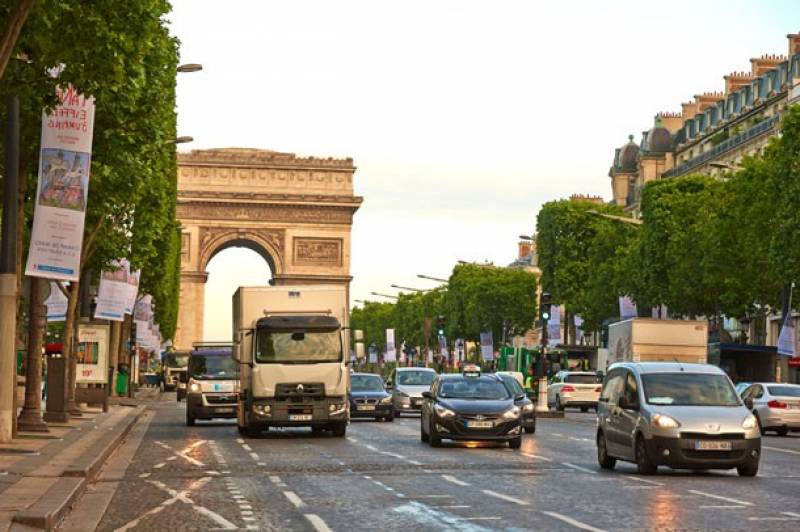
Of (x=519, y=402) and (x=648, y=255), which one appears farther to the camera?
(x=648, y=255)

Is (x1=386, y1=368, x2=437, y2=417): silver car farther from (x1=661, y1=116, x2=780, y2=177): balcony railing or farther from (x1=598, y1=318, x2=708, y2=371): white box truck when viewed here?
(x1=661, y1=116, x2=780, y2=177): balcony railing

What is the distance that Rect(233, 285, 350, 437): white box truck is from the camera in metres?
36.2

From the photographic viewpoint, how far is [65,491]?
62.2 feet

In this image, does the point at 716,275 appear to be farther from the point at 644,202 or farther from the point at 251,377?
the point at 251,377

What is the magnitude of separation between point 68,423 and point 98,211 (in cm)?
718

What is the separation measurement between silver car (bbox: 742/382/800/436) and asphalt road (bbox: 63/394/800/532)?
12.5m

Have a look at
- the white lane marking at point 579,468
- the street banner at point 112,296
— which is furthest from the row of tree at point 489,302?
the white lane marking at point 579,468

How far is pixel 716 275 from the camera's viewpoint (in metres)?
74.5

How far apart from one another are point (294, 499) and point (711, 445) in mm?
6849

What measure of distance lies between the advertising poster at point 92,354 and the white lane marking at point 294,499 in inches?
1165

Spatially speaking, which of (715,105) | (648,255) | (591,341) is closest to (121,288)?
(648,255)

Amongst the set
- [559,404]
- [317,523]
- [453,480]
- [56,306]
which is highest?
[56,306]

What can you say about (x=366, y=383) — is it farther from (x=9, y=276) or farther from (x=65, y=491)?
(x=65, y=491)

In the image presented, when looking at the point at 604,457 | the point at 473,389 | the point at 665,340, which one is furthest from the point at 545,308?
the point at 604,457
